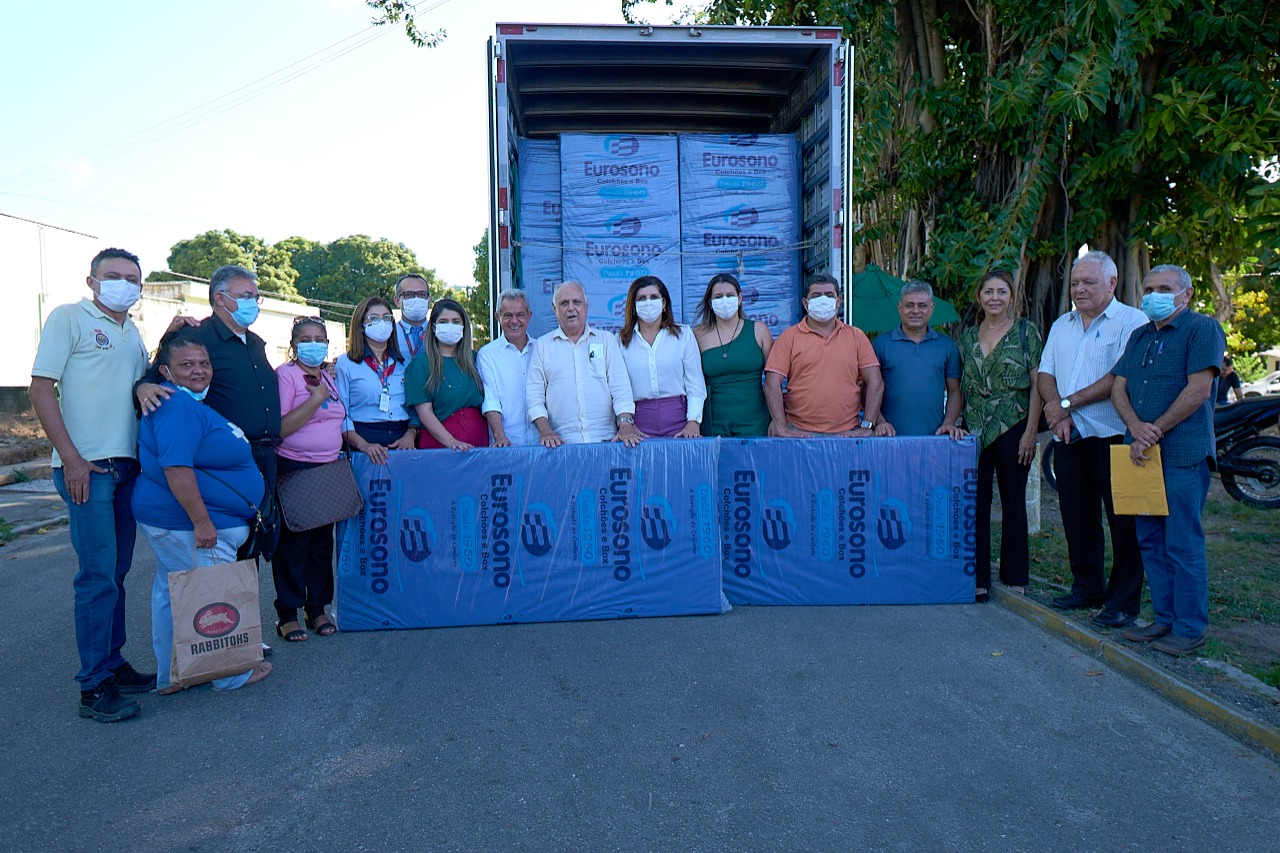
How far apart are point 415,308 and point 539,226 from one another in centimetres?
233

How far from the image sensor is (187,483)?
4.05 m

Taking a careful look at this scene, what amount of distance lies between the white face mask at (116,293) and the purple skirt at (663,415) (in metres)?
2.91

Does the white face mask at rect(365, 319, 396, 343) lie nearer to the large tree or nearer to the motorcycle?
the large tree

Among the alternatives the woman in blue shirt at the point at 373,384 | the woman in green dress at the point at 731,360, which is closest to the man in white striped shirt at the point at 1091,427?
the woman in green dress at the point at 731,360

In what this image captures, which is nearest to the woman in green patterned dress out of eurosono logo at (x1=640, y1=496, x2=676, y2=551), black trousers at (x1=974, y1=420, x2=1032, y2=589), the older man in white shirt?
black trousers at (x1=974, y1=420, x2=1032, y2=589)

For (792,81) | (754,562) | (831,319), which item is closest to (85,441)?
(754,562)

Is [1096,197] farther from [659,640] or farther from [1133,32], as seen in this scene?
[659,640]

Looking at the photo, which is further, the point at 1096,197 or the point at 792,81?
the point at 1096,197

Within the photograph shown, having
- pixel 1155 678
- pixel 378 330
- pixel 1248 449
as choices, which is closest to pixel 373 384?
pixel 378 330

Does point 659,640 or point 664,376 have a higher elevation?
point 664,376

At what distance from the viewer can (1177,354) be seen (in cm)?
442

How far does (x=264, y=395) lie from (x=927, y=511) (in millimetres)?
4053

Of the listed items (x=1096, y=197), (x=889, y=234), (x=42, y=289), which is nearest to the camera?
(x=1096, y=197)

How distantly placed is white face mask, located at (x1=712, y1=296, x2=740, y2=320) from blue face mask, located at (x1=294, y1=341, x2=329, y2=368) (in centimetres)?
247
